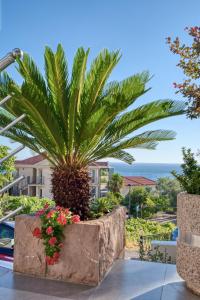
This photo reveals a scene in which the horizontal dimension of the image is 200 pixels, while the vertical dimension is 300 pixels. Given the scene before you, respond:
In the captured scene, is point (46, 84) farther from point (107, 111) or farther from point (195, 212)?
point (195, 212)

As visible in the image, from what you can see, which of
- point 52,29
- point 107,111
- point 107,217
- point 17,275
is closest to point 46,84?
point 107,111

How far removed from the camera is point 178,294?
11.4 ft

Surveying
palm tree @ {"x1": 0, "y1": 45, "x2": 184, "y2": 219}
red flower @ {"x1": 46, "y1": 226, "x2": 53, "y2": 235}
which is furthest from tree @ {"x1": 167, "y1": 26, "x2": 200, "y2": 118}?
red flower @ {"x1": 46, "y1": 226, "x2": 53, "y2": 235}

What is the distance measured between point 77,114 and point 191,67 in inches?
65.0

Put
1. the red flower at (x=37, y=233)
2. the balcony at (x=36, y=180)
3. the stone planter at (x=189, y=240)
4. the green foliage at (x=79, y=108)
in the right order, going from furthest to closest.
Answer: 1. the balcony at (x=36, y=180)
2. the green foliage at (x=79, y=108)
3. the red flower at (x=37, y=233)
4. the stone planter at (x=189, y=240)

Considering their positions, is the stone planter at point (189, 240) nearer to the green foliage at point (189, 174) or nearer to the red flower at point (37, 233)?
the green foliage at point (189, 174)

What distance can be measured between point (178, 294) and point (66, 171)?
86.3 inches

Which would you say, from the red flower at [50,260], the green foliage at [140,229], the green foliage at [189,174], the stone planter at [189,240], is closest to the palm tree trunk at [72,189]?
the red flower at [50,260]

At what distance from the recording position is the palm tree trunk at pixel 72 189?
180 inches

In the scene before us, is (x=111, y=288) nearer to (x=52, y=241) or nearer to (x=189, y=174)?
(x=52, y=241)

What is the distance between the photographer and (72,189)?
461 cm

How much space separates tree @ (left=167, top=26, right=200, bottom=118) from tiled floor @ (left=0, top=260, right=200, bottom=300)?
204 centimetres

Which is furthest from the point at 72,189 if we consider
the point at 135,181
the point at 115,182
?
the point at 135,181

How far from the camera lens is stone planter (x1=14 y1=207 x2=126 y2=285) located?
3777 mm
